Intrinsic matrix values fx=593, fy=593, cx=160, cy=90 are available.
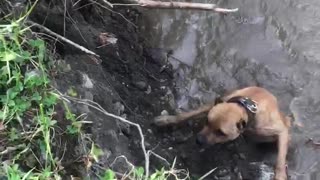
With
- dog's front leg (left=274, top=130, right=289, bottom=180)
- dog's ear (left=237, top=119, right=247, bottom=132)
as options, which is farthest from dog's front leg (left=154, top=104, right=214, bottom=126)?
dog's front leg (left=274, top=130, right=289, bottom=180)

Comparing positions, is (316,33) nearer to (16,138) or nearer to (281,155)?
(281,155)

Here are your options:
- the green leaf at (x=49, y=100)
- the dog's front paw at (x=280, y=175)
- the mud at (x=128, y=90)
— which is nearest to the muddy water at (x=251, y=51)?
the mud at (x=128, y=90)

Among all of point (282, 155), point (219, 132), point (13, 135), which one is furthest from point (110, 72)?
point (13, 135)

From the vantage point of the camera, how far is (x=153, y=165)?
16.1ft

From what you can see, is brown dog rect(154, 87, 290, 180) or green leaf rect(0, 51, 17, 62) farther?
brown dog rect(154, 87, 290, 180)

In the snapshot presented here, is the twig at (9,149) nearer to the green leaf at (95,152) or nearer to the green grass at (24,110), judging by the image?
the green grass at (24,110)

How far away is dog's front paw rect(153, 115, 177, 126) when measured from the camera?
18.3ft

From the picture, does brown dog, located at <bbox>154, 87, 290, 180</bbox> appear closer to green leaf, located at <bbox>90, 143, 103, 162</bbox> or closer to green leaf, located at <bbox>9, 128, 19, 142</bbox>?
green leaf, located at <bbox>90, 143, 103, 162</bbox>

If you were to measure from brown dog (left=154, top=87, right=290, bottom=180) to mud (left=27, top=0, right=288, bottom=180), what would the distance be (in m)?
0.17

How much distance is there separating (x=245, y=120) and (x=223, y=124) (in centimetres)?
23

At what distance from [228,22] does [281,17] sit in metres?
0.65

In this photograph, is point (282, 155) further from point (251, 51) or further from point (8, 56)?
point (8, 56)

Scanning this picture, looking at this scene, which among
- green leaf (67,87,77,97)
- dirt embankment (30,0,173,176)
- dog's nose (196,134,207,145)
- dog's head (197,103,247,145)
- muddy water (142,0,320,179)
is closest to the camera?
green leaf (67,87,77,97)

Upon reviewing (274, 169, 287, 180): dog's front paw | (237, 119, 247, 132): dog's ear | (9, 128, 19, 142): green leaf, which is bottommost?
(274, 169, 287, 180): dog's front paw
